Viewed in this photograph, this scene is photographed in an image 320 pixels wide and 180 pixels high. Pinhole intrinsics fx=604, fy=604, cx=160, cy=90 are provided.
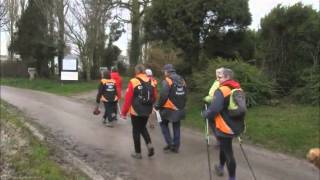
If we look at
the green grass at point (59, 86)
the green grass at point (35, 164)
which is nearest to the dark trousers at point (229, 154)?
the green grass at point (35, 164)

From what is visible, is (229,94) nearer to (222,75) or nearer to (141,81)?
(222,75)

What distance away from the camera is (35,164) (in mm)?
10070

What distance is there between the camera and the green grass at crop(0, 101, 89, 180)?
9.28 metres

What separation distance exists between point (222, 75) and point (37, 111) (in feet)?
42.3

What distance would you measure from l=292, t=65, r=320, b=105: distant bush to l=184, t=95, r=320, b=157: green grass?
14.5 inches

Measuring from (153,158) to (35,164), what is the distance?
2.49 meters

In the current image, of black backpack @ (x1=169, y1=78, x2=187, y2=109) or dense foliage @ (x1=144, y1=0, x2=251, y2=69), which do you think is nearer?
black backpack @ (x1=169, y1=78, x2=187, y2=109)

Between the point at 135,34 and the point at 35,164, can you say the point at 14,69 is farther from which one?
the point at 35,164

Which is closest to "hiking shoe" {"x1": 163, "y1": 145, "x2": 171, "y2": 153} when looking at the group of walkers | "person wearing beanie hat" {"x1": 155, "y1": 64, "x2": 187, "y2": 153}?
the group of walkers

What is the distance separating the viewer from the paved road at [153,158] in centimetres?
1023

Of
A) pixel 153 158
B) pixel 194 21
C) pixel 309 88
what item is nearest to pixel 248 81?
pixel 309 88

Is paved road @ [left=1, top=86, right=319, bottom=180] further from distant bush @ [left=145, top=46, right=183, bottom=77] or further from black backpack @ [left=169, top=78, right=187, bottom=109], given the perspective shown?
distant bush @ [left=145, top=46, right=183, bottom=77]

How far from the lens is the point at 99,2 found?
3556 centimetres

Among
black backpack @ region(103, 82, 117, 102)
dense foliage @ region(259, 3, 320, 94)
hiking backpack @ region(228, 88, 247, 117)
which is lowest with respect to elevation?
black backpack @ region(103, 82, 117, 102)
